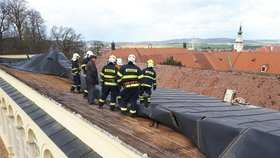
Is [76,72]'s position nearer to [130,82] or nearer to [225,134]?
[130,82]

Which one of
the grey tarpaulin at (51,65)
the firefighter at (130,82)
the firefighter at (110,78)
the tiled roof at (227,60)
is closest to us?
the firefighter at (130,82)

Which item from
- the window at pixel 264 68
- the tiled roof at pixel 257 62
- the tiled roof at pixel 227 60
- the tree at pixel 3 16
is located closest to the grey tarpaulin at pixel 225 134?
the tiled roof at pixel 227 60

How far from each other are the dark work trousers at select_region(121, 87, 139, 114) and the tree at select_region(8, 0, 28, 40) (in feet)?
177

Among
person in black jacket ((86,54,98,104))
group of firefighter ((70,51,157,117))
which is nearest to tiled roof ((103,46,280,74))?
person in black jacket ((86,54,98,104))

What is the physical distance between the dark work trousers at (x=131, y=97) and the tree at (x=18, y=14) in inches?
2124

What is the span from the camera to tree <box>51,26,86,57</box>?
193 feet

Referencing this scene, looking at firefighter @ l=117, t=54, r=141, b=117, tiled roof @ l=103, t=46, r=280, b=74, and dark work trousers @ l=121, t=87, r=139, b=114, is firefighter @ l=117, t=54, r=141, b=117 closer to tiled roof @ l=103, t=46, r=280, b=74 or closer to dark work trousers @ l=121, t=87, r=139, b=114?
dark work trousers @ l=121, t=87, r=139, b=114

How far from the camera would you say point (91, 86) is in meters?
9.67

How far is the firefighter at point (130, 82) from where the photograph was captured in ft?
26.7

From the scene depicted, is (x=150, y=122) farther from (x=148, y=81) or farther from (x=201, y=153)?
(x=201, y=153)

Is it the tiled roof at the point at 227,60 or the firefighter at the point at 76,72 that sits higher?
the firefighter at the point at 76,72

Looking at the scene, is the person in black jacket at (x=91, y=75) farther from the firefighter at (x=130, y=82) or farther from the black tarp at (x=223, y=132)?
the black tarp at (x=223, y=132)

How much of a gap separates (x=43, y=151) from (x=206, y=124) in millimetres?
6015

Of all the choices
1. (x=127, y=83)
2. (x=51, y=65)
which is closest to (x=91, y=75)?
(x=127, y=83)
